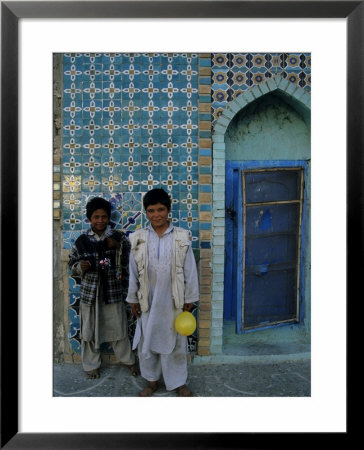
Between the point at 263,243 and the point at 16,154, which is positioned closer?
the point at 16,154

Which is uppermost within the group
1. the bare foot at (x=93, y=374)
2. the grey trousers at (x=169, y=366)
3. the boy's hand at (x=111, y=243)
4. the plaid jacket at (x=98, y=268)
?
the boy's hand at (x=111, y=243)

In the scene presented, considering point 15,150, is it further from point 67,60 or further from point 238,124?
point 238,124

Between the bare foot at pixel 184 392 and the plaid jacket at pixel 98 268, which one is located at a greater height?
the plaid jacket at pixel 98 268

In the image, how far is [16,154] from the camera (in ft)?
7.30

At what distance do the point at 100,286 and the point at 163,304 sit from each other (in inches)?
21.3

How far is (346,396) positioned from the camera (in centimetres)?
228

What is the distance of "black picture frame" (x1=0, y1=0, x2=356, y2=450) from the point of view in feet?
7.07

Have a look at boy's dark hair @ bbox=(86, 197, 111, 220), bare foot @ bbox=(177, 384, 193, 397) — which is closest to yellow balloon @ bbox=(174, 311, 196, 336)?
bare foot @ bbox=(177, 384, 193, 397)

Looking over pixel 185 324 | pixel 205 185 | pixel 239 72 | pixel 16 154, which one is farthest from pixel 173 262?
pixel 239 72

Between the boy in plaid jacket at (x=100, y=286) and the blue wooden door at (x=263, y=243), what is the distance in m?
0.91

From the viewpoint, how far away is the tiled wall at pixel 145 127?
2.92 meters

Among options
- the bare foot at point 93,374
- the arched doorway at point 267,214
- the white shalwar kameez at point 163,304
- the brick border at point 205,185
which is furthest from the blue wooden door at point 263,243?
the bare foot at point 93,374

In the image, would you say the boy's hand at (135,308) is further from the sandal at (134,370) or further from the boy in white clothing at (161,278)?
the sandal at (134,370)

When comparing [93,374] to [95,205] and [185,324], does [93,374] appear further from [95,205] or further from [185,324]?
[95,205]
